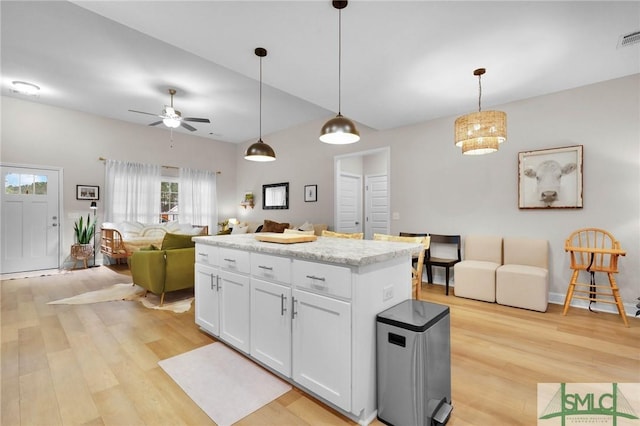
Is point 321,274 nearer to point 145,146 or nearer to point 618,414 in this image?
point 618,414

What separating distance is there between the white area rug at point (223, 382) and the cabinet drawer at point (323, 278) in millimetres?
749

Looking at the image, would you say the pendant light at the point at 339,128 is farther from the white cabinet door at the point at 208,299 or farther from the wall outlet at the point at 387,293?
the white cabinet door at the point at 208,299

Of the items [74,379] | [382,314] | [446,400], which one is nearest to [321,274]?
[382,314]

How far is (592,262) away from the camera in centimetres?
323

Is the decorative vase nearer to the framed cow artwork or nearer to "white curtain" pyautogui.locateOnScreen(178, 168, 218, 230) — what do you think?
"white curtain" pyautogui.locateOnScreen(178, 168, 218, 230)

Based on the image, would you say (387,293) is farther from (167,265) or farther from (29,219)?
(29,219)

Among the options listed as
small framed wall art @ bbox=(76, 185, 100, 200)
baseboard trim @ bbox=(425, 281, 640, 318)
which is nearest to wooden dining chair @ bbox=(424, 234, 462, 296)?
baseboard trim @ bbox=(425, 281, 640, 318)

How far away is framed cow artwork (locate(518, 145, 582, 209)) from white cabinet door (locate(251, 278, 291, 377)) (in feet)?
12.1

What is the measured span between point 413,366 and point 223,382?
4.25 feet

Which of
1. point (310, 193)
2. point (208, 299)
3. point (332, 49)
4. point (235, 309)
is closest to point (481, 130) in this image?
point (332, 49)

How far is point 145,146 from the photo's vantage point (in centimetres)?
664

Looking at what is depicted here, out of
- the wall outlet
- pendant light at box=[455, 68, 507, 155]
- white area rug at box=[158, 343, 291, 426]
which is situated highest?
pendant light at box=[455, 68, 507, 155]

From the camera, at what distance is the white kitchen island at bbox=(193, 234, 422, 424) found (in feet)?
5.05

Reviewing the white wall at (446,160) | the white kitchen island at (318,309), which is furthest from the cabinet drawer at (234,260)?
the white wall at (446,160)
